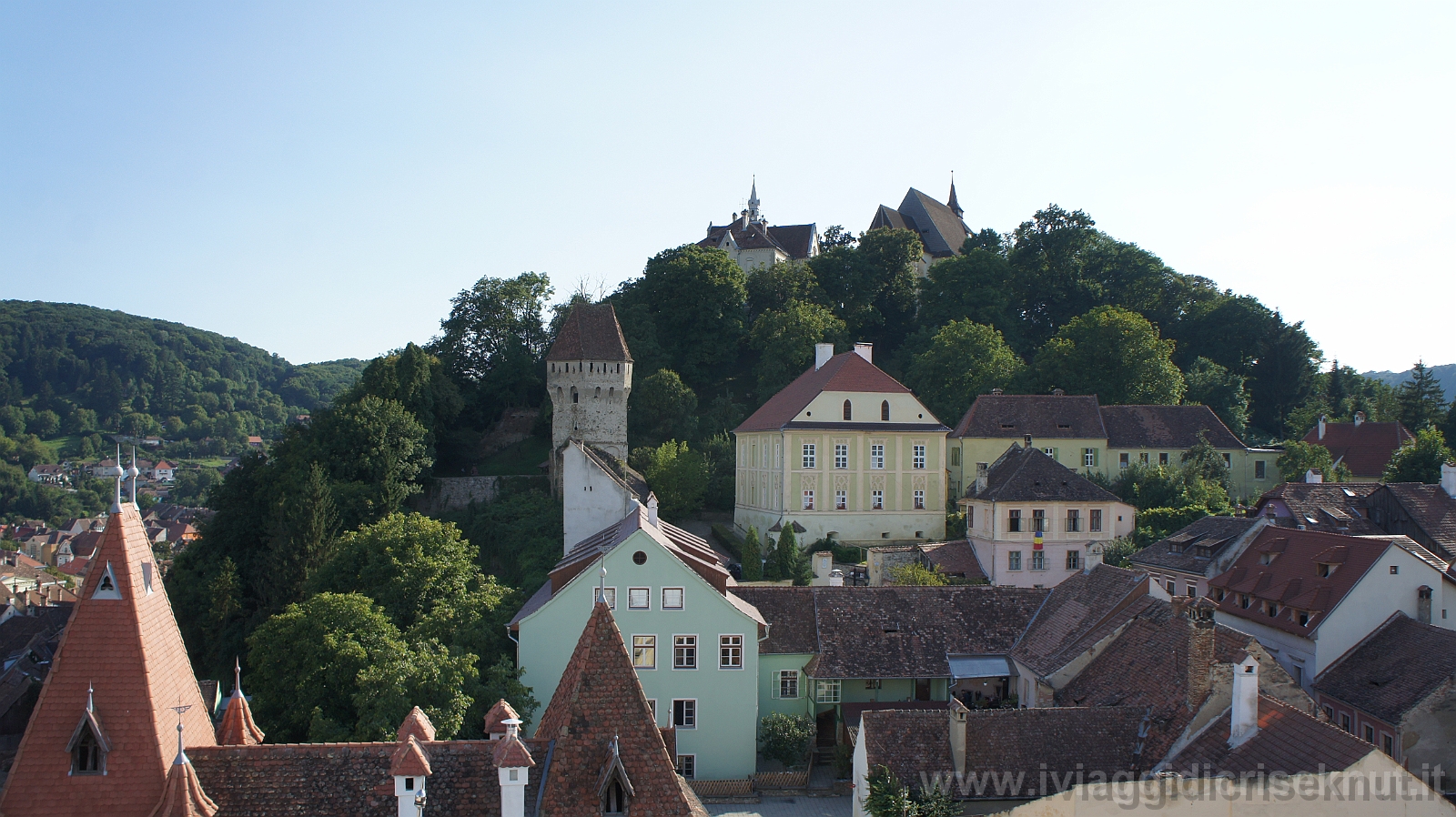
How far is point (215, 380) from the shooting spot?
15625 centimetres

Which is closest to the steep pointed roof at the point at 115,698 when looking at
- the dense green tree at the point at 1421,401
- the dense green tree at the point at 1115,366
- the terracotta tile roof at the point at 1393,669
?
the terracotta tile roof at the point at 1393,669

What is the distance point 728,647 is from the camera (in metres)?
27.7

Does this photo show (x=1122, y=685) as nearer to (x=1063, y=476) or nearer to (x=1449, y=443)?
(x=1063, y=476)

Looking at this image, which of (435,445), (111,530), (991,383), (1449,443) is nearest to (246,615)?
(435,445)

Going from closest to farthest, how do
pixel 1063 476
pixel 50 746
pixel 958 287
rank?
pixel 50 746
pixel 1063 476
pixel 958 287

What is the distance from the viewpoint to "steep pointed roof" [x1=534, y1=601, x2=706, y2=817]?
40.2 ft

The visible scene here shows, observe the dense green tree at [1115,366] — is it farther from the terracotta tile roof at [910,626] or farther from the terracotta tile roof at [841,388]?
the terracotta tile roof at [910,626]

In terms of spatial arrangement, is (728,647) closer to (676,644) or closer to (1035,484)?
(676,644)

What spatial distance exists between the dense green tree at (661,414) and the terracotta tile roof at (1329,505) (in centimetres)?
3029

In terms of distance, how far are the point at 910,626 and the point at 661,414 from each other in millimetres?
30951

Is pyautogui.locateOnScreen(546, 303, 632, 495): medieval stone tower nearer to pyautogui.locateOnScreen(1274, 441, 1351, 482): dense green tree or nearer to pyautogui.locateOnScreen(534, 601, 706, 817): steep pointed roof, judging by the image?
pyautogui.locateOnScreen(1274, 441, 1351, 482): dense green tree

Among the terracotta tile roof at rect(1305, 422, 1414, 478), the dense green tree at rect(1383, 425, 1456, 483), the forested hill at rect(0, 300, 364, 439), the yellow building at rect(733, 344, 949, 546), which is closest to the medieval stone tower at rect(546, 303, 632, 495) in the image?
the yellow building at rect(733, 344, 949, 546)

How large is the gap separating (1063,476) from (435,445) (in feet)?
119

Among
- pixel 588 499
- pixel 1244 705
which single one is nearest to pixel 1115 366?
Result: pixel 588 499
